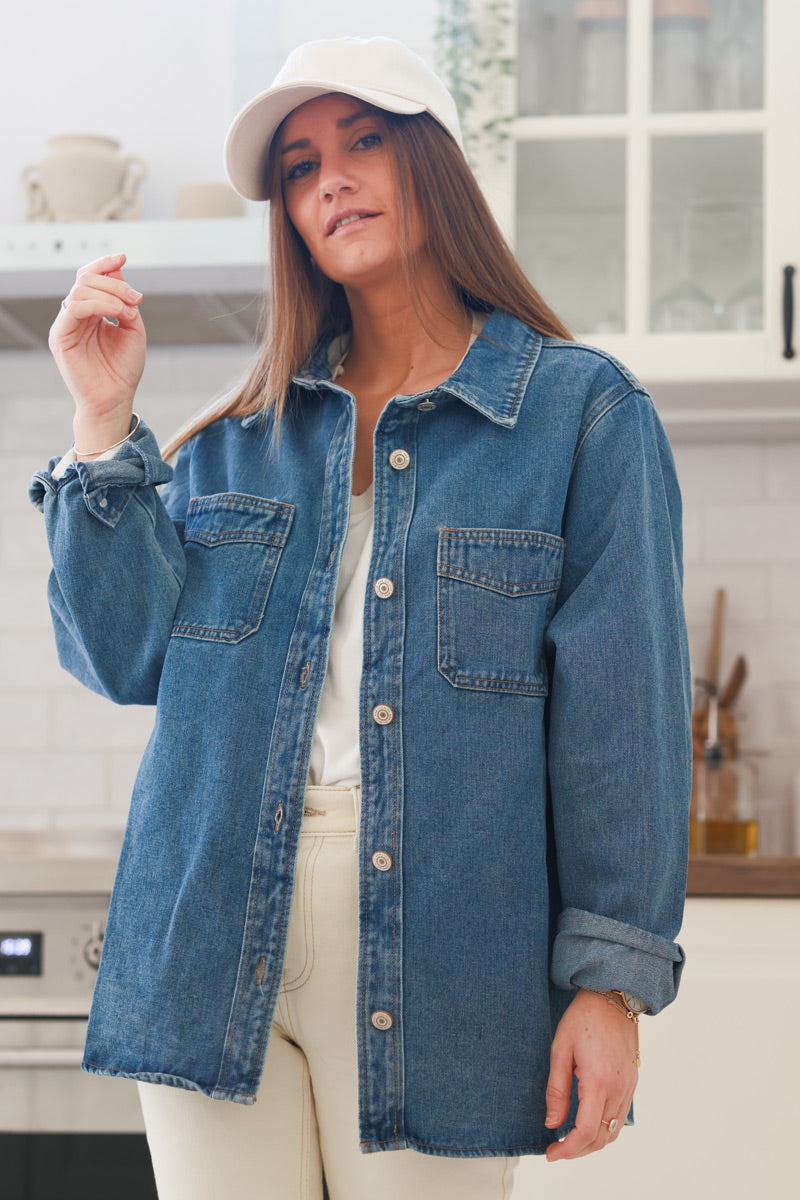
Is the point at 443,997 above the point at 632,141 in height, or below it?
below

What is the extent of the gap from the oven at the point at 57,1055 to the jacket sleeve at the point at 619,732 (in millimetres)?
1007

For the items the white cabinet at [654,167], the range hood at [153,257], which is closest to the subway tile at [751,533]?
the white cabinet at [654,167]

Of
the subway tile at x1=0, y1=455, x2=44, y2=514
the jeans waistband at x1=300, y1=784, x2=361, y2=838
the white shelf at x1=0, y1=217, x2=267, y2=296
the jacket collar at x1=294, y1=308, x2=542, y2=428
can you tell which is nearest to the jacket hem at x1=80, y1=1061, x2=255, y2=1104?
the jeans waistband at x1=300, y1=784, x2=361, y2=838

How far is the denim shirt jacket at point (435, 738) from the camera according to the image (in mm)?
825

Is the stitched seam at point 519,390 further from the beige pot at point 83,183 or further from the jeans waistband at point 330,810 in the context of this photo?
the beige pot at point 83,183

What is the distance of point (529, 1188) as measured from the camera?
163 cm

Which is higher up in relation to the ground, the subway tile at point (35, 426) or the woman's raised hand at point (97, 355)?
the subway tile at point (35, 426)

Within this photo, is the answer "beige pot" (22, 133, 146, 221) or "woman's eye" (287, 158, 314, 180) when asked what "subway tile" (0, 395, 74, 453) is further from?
"woman's eye" (287, 158, 314, 180)

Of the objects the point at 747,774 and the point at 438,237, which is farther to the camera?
the point at 747,774

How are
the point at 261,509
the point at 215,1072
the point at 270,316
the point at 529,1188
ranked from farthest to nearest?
1. the point at 529,1188
2. the point at 270,316
3. the point at 261,509
4. the point at 215,1072

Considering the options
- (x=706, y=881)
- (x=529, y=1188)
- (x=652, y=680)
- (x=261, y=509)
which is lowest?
(x=529, y=1188)

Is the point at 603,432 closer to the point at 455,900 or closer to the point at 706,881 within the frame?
the point at 455,900

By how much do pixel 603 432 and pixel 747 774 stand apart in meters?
1.20

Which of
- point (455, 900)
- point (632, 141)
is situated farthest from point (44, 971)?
point (632, 141)
